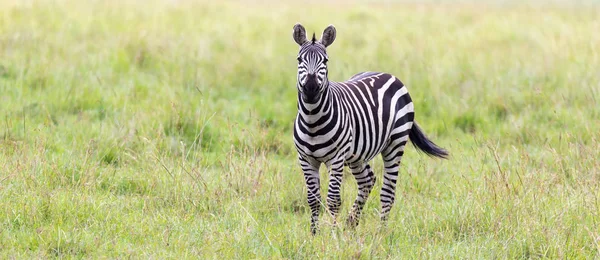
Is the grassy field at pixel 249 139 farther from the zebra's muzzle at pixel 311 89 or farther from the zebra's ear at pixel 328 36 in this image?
the zebra's ear at pixel 328 36

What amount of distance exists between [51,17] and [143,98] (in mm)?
4425

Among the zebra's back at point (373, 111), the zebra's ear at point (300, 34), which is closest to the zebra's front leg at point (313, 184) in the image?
the zebra's back at point (373, 111)

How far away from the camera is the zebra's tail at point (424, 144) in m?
6.49

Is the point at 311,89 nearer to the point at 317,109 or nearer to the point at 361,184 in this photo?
the point at 317,109

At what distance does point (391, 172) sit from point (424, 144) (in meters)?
0.55

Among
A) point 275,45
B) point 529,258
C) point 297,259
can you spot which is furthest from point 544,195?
point 275,45

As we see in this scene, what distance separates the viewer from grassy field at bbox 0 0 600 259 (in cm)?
519

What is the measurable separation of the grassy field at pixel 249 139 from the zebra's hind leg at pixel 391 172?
0.11 m

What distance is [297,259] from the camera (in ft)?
16.1

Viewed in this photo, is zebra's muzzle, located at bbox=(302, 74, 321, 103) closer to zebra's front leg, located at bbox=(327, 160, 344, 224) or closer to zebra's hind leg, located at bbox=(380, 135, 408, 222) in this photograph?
zebra's front leg, located at bbox=(327, 160, 344, 224)

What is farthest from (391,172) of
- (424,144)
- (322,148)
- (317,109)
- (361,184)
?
(317,109)

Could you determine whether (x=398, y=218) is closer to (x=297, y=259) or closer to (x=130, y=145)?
(x=297, y=259)

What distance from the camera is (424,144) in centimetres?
651

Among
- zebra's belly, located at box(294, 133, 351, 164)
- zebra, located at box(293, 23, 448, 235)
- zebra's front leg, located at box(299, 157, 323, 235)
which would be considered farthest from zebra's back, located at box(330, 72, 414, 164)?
zebra's front leg, located at box(299, 157, 323, 235)
